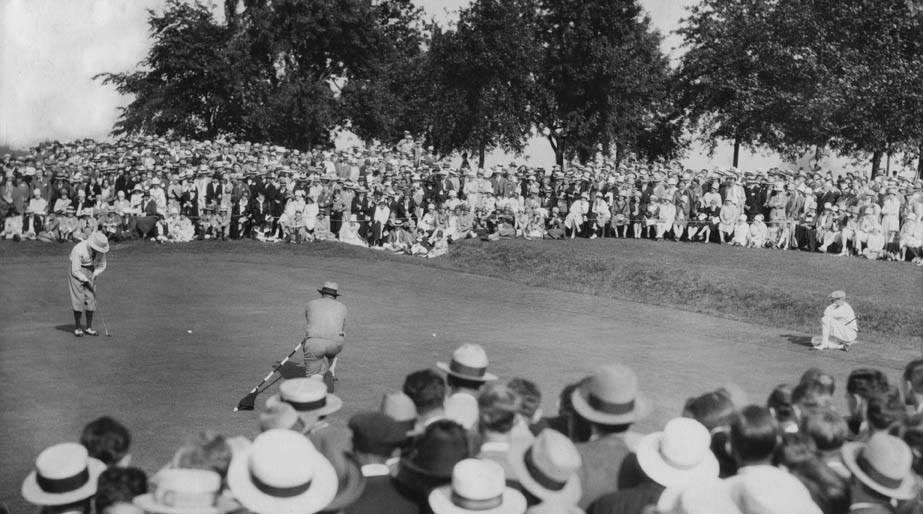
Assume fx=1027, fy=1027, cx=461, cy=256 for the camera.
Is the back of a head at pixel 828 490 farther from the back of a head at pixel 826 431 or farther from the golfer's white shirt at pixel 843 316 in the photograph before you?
the golfer's white shirt at pixel 843 316

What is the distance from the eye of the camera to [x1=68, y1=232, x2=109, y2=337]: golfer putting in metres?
17.4

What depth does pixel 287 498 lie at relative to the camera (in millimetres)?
4867

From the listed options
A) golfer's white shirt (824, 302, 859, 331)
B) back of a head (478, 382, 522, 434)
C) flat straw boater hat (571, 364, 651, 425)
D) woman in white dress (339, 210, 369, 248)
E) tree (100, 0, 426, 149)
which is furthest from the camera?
tree (100, 0, 426, 149)

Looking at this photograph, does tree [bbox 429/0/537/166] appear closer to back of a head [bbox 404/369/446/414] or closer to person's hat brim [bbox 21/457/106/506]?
back of a head [bbox 404/369/446/414]

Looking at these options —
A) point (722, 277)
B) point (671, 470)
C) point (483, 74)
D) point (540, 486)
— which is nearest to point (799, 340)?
point (722, 277)

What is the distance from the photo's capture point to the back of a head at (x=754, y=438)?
5.82 m

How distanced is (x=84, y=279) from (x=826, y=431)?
556 inches

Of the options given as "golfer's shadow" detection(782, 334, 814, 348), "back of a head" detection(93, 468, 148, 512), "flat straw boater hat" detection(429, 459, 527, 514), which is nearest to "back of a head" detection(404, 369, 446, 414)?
"flat straw boater hat" detection(429, 459, 527, 514)

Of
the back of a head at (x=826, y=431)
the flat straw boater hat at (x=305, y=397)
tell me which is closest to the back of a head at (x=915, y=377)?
the back of a head at (x=826, y=431)

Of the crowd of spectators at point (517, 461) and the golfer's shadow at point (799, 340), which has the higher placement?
the crowd of spectators at point (517, 461)

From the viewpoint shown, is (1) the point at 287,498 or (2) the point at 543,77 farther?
(2) the point at 543,77

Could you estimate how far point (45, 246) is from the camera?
2922cm

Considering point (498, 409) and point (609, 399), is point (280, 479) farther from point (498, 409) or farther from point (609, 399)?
point (609, 399)

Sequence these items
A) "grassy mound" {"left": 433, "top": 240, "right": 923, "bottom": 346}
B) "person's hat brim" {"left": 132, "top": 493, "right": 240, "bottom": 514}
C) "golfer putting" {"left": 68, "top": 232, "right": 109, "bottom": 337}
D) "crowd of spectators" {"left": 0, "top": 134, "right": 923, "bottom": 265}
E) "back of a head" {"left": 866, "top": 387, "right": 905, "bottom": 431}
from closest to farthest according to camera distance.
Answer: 1. "person's hat brim" {"left": 132, "top": 493, "right": 240, "bottom": 514}
2. "back of a head" {"left": 866, "top": 387, "right": 905, "bottom": 431}
3. "golfer putting" {"left": 68, "top": 232, "right": 109, "bottom": 337}
4. "grassy mound" {"left": 433, "top": 240, "right": 923, "bottom": 346}
5. "crowd of spectators" {"left": 0, "top": 134, "right": 923, "bottom": 265}
